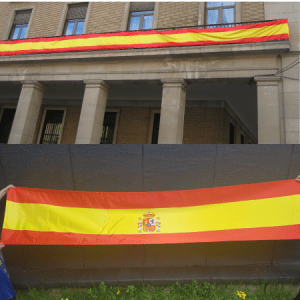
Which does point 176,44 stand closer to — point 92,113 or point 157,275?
point 92,113

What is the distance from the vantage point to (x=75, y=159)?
5.15 metres

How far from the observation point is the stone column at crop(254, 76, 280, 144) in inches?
372

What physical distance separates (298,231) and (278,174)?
1123mm

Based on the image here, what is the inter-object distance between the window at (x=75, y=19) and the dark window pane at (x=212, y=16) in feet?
26.5

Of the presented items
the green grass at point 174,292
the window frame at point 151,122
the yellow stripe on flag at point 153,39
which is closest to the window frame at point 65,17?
the yellow stripe on flag at point 153,39

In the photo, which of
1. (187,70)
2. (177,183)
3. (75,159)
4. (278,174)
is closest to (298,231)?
(278,174)

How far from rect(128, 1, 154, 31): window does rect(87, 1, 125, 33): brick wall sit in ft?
2.25

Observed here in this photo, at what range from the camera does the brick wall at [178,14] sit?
13.3m

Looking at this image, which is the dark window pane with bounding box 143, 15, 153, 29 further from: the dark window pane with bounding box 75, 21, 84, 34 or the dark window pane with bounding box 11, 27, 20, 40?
the dark window pane with bounding box 11, 27, 20, 40

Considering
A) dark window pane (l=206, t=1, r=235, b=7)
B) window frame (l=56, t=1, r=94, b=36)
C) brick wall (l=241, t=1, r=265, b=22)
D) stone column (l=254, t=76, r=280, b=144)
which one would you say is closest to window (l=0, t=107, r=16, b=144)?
window frame (l=56, t=1, r=94, b=36)

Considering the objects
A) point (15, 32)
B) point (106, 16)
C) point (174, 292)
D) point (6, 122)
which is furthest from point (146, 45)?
point (6, 122)

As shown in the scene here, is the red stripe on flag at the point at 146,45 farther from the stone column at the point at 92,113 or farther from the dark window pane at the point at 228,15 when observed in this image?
the dark window pane at the point at 228,15

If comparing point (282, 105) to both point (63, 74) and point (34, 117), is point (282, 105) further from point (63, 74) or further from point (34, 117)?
point (34, 117)

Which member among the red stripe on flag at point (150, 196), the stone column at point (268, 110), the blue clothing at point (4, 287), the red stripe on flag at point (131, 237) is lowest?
the blue clothing at point (4, 287)
